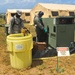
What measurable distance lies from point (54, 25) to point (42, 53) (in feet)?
3.66

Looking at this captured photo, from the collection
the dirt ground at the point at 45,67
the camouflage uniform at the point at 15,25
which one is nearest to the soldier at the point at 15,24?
the camouflage uniform at the point at 15,25

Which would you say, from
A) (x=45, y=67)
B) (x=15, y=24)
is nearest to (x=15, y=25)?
(x=15, y=24)

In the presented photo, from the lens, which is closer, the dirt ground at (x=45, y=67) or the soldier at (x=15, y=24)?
the dirt ground at (x=45, y=67)

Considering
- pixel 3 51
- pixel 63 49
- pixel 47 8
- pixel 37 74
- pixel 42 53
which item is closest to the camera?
A: pixel 37 74

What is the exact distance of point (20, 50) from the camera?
5.64 m

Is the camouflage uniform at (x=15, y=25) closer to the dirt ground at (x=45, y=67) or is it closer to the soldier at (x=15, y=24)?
the soldier at (x=15, y=24)

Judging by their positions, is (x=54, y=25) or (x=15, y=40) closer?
(x=15, y=40)

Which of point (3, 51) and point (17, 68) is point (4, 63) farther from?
point (3, 51)

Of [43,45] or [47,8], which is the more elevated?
[47,8]

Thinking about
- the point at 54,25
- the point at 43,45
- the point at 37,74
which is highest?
the point at 54,25

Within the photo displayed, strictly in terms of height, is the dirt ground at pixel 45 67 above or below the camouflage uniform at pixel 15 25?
below

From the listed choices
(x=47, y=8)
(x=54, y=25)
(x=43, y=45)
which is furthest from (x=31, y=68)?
(x=47, y=8)

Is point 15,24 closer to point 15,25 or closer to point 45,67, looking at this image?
point 15,25

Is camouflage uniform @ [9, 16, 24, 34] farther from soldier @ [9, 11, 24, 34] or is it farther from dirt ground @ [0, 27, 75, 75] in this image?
dirt ground @ [0, 27, 75, 75]
